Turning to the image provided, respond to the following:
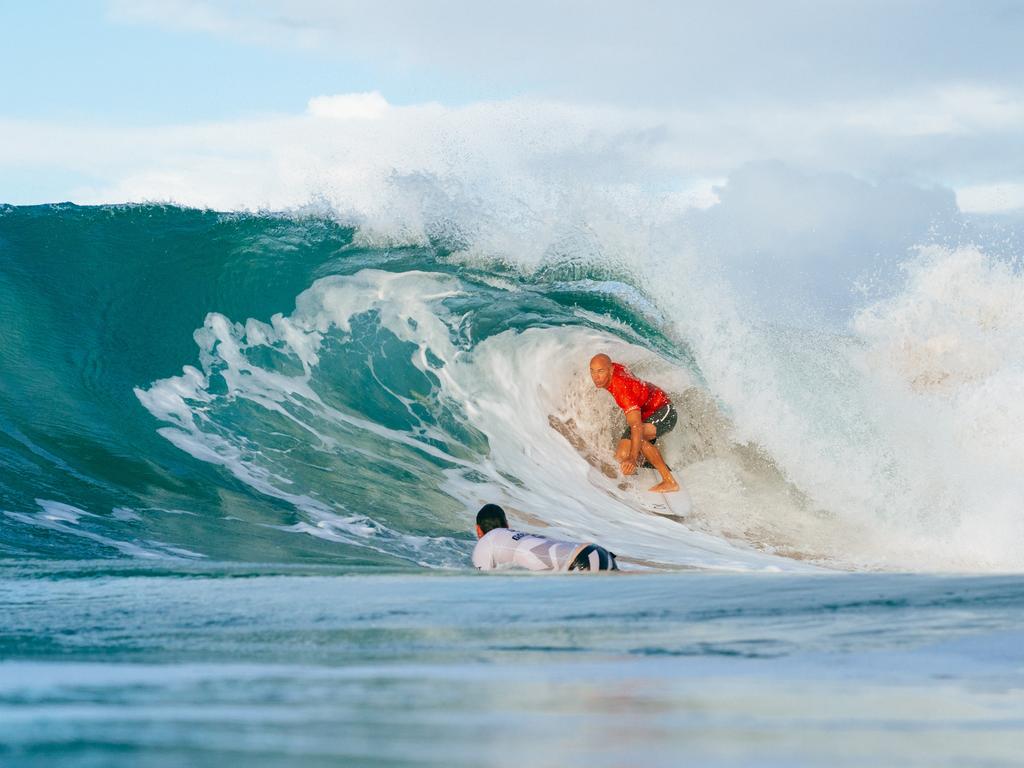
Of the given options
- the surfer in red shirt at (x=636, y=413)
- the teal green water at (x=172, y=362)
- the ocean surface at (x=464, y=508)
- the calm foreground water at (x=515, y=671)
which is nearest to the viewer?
the calm foreground water at (x=515, y=671)

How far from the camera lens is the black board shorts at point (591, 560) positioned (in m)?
5.39

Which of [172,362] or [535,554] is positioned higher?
[172,362]

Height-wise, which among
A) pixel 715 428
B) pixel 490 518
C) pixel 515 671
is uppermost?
pixel 715 428

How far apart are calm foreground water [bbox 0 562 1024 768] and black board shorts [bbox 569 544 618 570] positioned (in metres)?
0.60

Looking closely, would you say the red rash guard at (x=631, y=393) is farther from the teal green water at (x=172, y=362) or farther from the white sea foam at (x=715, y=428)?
the teal green water at (x=172, y=362)

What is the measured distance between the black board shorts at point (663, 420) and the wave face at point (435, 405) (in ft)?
0.53

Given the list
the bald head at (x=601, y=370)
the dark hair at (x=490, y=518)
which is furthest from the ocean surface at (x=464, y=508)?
the bald head at (x=601, y=370)

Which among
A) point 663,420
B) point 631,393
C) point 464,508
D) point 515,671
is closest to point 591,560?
point 515,671

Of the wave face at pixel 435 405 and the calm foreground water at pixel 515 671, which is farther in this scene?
the wave face at pixel 435 405

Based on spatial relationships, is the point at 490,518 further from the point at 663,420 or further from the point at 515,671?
the point at 663,420

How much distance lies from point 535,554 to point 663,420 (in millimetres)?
4403

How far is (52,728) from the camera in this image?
2189 millimetres

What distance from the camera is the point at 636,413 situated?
29.8 ft

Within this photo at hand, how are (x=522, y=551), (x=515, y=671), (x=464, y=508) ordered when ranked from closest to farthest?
(x=515, y=671), (x=522, y=551), (x=464, y=508)
